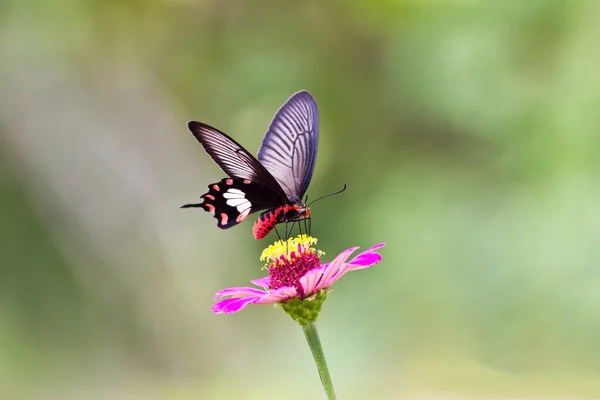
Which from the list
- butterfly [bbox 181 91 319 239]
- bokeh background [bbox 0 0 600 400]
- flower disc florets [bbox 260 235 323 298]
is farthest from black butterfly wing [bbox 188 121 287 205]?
bokeh background [bbox 0 0 600 400]

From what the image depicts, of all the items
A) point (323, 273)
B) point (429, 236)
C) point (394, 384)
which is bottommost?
point (323, 273)

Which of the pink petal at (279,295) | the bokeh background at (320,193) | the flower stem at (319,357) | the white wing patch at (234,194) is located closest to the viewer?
the flower stem at (319,357)

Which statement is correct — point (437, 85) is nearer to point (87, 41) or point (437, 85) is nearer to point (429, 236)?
point (429, 236)

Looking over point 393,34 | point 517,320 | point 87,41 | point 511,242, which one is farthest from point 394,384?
point 87,41

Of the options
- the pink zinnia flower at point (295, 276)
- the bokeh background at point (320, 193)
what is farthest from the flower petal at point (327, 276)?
the bokeh background at point (320, 193)

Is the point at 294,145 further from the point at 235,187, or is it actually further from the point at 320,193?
the point at 320,193

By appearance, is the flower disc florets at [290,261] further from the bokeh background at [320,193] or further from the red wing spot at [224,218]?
the bokeh background at [320,193]
